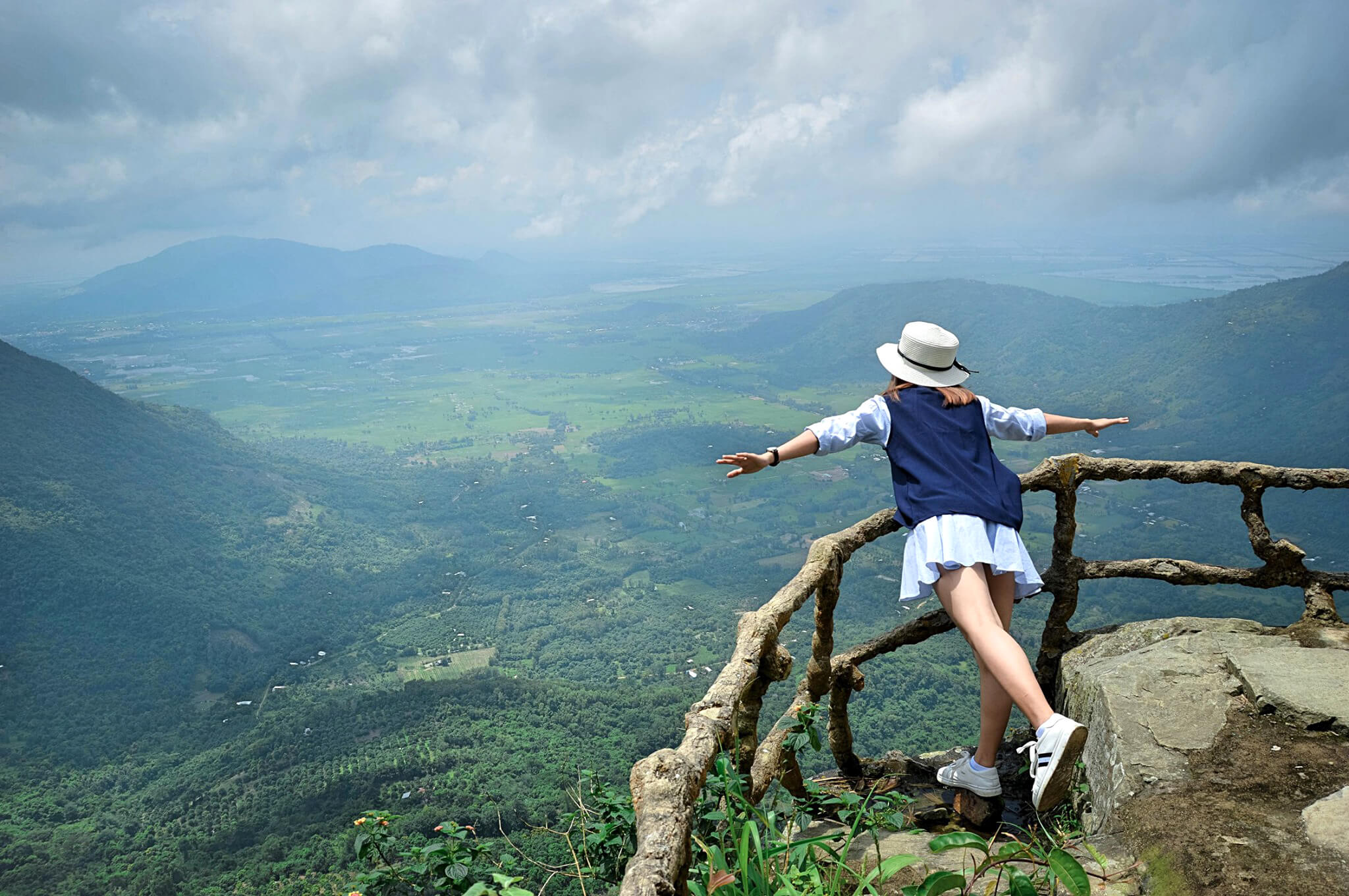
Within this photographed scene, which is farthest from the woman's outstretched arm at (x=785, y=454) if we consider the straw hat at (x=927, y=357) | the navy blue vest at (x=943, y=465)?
the straw hat at (x=927, y=357)

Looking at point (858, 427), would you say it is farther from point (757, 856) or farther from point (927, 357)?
point (757, 856)

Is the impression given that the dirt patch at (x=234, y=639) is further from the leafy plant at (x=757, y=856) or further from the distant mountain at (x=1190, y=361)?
the leafy plant at (x=757, y=856)

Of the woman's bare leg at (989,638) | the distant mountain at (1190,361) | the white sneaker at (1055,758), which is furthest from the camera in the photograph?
the distant mountain at (1190,361)

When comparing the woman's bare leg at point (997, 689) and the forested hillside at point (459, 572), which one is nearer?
the woman's bare leg at point (997, 689)

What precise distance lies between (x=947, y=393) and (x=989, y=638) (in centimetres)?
100

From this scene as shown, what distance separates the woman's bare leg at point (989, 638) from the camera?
2.57m

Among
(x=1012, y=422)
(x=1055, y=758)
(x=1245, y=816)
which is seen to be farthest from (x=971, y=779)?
(x=1012, y=422)

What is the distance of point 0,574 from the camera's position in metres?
59.0

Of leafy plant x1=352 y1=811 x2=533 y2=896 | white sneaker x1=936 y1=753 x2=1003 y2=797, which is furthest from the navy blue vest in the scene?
leafy plant x1=352 y1=811 x2=533 y2=896

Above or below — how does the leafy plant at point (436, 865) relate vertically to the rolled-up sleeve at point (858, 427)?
below

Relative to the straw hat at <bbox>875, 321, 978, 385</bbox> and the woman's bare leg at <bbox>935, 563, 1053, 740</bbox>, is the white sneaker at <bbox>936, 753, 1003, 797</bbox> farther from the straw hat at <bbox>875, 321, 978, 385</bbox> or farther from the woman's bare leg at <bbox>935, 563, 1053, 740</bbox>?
the straw hat at <bbox>875, 321, 978, 385</bbox>

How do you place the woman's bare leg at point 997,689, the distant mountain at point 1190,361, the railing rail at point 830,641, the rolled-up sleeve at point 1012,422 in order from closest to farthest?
1. the railing rail at point 830,641
2. the woman's bare leg at point 997,689
3. the rolled-up sleeve at point 1012,422
4. the distant mountain at point 1190,361

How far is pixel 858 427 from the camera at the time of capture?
128 inches

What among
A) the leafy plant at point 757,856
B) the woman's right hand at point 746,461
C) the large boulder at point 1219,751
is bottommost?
the large boulder at point 1219,751
